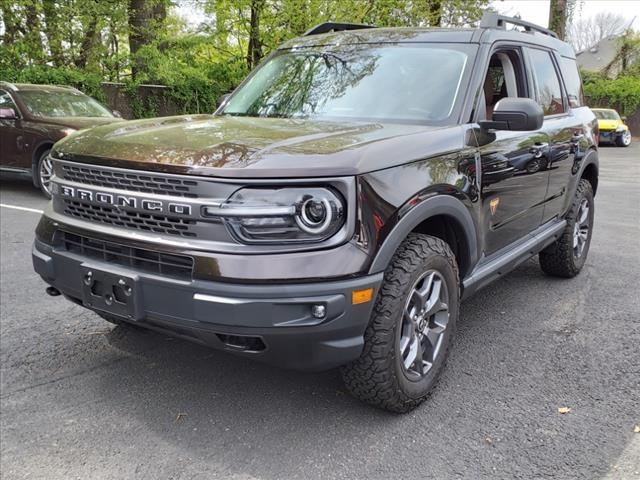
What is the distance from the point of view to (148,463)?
100 inches

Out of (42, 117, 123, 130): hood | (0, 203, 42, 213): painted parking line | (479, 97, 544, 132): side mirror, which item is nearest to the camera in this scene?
(479, 97, 544, 132): side mirror

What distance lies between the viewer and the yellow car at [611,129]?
2400cm

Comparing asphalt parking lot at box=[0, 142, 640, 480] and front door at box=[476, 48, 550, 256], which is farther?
front door at box=[476, 48, 550, 256]

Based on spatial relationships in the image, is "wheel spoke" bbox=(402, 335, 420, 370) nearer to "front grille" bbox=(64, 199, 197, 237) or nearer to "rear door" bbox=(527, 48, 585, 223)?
"front grille" bbox=(64, 199, 197, 237)

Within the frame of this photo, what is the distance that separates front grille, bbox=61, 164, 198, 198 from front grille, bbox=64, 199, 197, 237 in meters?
0.10

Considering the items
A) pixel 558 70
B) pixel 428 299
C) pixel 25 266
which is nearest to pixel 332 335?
pixel 428 299

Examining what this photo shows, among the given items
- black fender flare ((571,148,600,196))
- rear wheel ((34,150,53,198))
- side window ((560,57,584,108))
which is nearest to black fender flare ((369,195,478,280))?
black fender flare ((571,148,600,196))

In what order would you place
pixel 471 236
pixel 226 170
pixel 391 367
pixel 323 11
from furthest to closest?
1. pixel 323 11
2. pixel 471 236
3. pixel 391 367
4. pixel 226 170

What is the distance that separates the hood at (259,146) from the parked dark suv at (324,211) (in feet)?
0.03

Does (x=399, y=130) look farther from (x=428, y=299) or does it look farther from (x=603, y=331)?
(x=603, y=331)

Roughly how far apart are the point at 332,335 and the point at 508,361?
160cm

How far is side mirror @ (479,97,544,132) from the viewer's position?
3.23m

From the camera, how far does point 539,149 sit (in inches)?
161

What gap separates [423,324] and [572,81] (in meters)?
3.25
